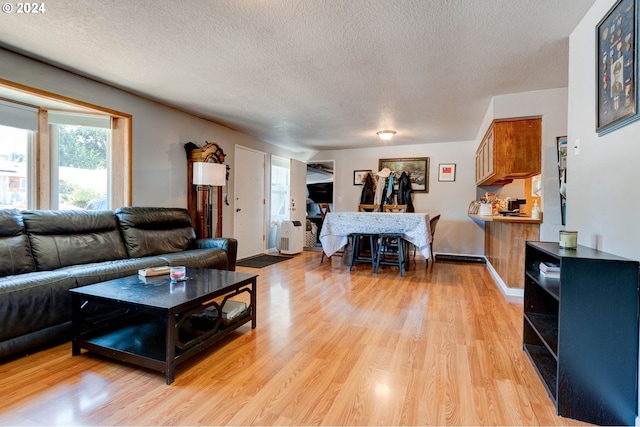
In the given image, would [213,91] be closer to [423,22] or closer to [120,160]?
[120,160]

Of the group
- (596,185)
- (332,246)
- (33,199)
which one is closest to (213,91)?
(33,199)

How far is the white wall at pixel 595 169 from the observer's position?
144 centimetres

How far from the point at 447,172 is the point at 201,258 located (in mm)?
4835

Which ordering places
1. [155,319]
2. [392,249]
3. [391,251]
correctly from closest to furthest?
[155,319] → [391,251] → [392,249]

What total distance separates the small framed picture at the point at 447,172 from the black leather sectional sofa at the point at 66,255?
4363 millimetres

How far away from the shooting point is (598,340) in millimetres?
1414

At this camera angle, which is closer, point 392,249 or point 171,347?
point 171,347

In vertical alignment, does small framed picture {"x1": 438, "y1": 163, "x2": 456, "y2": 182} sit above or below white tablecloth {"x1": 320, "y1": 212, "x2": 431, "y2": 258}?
above

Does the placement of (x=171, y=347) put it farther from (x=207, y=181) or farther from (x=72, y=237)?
(x=207, y=181)

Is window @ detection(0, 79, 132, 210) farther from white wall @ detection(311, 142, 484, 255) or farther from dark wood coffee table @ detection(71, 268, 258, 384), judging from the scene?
white wall @ detection(311, 142, 484, 255)

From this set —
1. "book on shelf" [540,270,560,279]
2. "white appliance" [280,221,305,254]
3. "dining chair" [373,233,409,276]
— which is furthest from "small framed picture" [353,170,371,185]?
"book on shelf" [540,270,560,279]

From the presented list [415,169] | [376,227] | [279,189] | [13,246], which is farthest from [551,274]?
[279,189]

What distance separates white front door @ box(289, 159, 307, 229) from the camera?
6418mm

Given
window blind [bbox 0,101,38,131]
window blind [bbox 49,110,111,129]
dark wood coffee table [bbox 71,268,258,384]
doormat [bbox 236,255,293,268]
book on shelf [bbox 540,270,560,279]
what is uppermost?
window blind [bbox 49,110,111,129]
